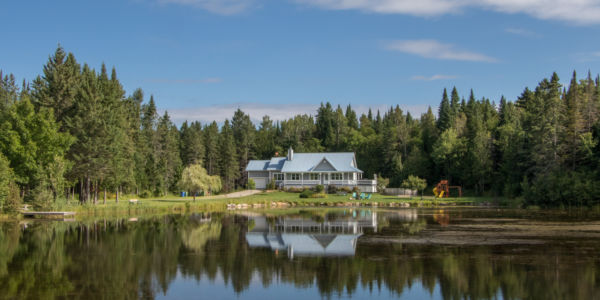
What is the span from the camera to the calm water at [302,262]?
51.1 ft

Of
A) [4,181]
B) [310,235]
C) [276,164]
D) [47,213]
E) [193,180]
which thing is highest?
[276,164]

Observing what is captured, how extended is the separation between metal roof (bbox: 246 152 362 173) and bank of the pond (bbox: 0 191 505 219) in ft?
25.6

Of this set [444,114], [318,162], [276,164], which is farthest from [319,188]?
[444,114]

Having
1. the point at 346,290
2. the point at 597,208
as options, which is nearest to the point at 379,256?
the point at 346,290

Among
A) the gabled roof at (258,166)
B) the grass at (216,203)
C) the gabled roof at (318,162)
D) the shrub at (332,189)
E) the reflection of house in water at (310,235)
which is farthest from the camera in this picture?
the gabled roof at (258,166)

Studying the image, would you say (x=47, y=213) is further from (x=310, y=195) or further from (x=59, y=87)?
(x=310, y=195)

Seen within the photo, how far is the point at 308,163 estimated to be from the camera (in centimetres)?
8038

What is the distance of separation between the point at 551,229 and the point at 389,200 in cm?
3207

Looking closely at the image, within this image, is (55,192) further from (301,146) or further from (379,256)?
(301,146)

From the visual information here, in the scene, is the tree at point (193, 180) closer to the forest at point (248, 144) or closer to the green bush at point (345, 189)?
the forest at point (248, 144)

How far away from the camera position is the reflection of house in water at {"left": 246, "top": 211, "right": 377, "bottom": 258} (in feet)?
79.2

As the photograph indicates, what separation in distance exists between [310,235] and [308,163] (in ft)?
166

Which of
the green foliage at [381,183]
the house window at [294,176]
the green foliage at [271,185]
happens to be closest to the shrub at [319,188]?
the green foliage at [381,183]

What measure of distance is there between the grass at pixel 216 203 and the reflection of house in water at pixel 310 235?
40.4 ft
